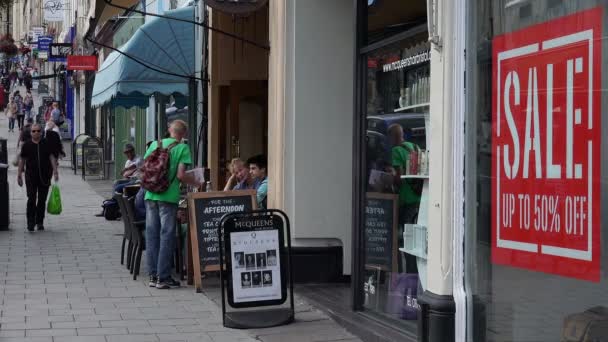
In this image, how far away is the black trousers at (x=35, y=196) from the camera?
1602 cm

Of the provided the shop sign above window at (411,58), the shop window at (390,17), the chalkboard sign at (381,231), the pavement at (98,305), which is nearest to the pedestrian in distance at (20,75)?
the pavement at (98,305)

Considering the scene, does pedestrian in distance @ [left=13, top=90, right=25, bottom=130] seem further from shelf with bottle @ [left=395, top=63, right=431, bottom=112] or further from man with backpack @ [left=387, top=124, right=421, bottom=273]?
shelf with bottle @ [left=395, top=63, right=431, bottom=112]

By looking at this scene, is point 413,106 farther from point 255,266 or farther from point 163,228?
point 163,228

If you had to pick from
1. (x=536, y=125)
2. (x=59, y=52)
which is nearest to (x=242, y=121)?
(x=536, y=125)

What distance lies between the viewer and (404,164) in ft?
25.6

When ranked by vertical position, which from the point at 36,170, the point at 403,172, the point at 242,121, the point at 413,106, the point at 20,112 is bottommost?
the point at 36,170

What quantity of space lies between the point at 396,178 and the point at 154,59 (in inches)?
270

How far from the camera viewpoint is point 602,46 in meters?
4.70

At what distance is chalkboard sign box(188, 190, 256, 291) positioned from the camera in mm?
10250

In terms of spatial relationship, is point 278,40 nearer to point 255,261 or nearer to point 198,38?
point 255,261

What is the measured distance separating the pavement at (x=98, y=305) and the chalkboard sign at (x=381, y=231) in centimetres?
63

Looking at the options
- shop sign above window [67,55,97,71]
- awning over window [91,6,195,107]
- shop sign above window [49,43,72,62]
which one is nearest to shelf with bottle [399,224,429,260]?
awning over window [91,6,195,107]

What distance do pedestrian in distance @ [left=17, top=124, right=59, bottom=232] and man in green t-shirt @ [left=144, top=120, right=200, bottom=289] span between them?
5866mm

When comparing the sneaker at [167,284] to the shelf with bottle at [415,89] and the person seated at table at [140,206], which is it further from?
the shelf with bottle at [415,89]
